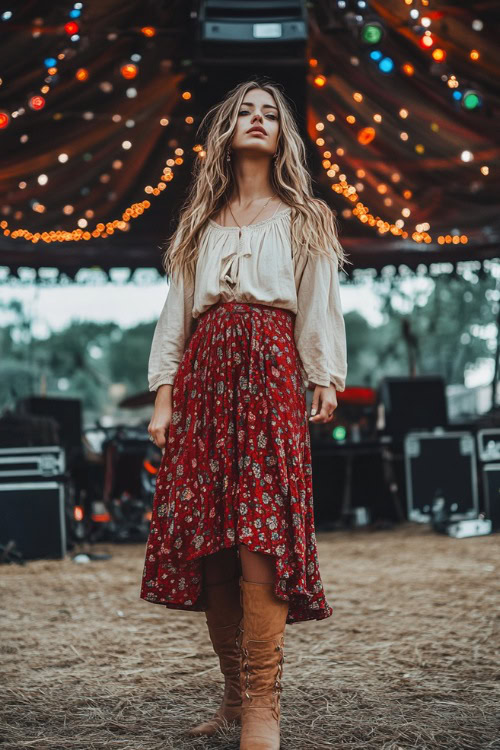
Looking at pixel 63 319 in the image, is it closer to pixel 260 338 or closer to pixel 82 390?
Answer: pixel 82 390

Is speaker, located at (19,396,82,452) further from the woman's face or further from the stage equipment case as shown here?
the woman's face

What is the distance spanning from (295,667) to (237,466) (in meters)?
1.03

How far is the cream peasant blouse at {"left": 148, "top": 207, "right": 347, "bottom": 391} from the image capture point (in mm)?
1958

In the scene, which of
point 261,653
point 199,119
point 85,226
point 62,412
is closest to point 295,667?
point 261,653

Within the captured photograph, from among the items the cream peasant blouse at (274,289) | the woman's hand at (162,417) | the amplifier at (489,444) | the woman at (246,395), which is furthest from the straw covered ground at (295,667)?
the amplifier at (489,444)

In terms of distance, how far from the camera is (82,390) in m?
17.1

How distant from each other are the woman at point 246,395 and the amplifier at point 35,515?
11.6 ft

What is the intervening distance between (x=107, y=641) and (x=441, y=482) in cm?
441

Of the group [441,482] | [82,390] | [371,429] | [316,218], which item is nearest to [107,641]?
[316,218]

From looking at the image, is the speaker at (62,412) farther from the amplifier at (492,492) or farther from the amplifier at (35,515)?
the amplifier at (492,492)

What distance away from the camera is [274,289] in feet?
6.39

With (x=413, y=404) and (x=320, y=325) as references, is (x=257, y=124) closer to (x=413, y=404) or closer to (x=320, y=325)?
(x=320, y=325)

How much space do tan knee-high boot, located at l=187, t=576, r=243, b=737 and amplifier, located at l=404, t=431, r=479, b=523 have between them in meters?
5.05

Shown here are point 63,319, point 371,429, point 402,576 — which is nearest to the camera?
point 402,576
